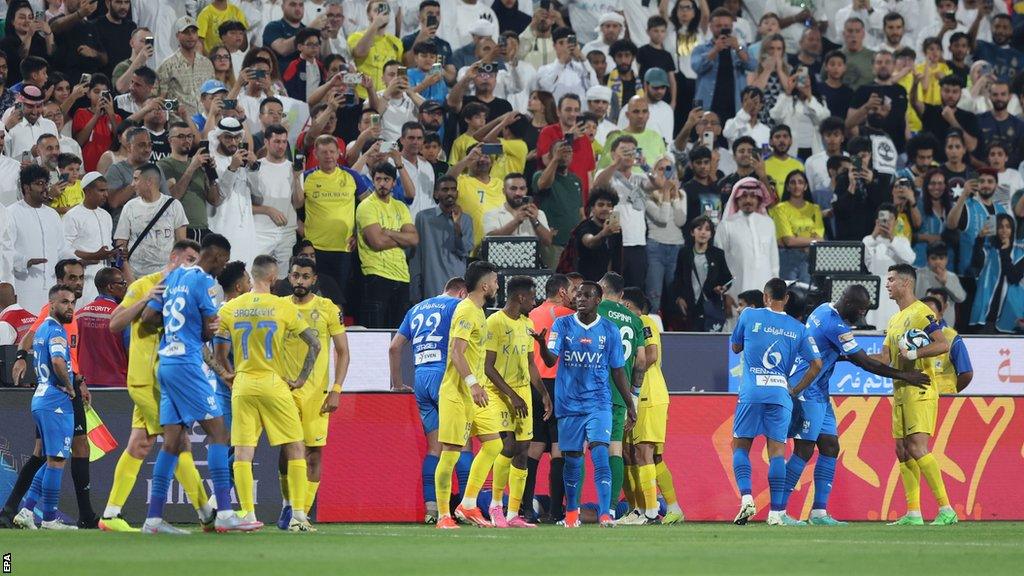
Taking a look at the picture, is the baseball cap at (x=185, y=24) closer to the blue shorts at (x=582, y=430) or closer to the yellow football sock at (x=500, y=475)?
the yellow football sock at (x=500, y=475)

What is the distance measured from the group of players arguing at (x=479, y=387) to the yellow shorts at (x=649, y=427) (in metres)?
0.02

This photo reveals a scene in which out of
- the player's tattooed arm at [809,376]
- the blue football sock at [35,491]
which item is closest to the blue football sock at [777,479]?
the player's tattooed arm at [809,376]

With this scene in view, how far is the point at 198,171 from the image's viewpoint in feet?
58.2

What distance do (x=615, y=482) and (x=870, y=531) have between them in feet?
8.32

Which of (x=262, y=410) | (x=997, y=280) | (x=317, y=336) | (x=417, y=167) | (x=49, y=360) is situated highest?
(x=417, y=167)

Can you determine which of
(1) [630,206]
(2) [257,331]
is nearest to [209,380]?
(2) [257,331]

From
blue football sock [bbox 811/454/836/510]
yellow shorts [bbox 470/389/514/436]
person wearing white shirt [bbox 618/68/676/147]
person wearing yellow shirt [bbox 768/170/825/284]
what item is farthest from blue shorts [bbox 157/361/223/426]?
person wearing white shirt [bbox 618/68/676/147]

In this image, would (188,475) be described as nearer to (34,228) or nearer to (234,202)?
(34,228)

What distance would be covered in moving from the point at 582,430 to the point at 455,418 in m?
1.24

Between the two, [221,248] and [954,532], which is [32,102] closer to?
[221,248]

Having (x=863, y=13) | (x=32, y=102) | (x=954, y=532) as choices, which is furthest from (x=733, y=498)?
(x=863, y=13)

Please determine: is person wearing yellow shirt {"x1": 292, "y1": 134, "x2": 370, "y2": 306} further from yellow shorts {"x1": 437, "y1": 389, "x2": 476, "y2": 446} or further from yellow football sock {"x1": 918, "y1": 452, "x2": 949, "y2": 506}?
yellow football sock {"x1": 918, "y1": 452, "x2": 949, "y2": 506}

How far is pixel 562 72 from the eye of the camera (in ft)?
73.4

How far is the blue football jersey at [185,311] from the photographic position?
1252cm
